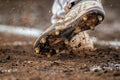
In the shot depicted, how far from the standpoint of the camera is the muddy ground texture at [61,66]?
340 centimetres

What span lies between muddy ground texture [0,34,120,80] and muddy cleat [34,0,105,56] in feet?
0.66

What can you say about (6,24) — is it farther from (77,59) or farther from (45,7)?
(77,59)

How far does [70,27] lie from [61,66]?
1.28 feet

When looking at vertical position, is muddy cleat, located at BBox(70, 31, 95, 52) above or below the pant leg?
below

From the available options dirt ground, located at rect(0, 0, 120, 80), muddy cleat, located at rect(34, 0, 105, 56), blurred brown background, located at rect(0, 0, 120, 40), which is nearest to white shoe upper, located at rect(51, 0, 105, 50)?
muddy cleat, located at rect(34, 0, 105, 56)

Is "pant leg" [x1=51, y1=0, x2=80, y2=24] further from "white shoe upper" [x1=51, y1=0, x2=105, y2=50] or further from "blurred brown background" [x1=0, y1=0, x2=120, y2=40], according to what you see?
"blurred brown background" [x1=0, y1=0, x2=120, y2=40]

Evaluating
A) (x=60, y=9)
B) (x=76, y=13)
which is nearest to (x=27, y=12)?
(x=60, y=9)

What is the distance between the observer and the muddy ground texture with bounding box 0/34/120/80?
134 inches

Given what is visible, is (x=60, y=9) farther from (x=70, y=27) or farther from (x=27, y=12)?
(x=27, y=12)

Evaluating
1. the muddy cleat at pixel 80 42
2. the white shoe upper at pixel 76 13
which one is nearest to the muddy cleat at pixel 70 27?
the white shoe upper at pixel 76 13

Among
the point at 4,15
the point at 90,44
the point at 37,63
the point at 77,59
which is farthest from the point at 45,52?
the point at 4,15

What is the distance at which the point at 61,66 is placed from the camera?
3971 mm

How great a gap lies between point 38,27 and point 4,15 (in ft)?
3.43

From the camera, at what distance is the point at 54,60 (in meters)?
Answer: 4.39
